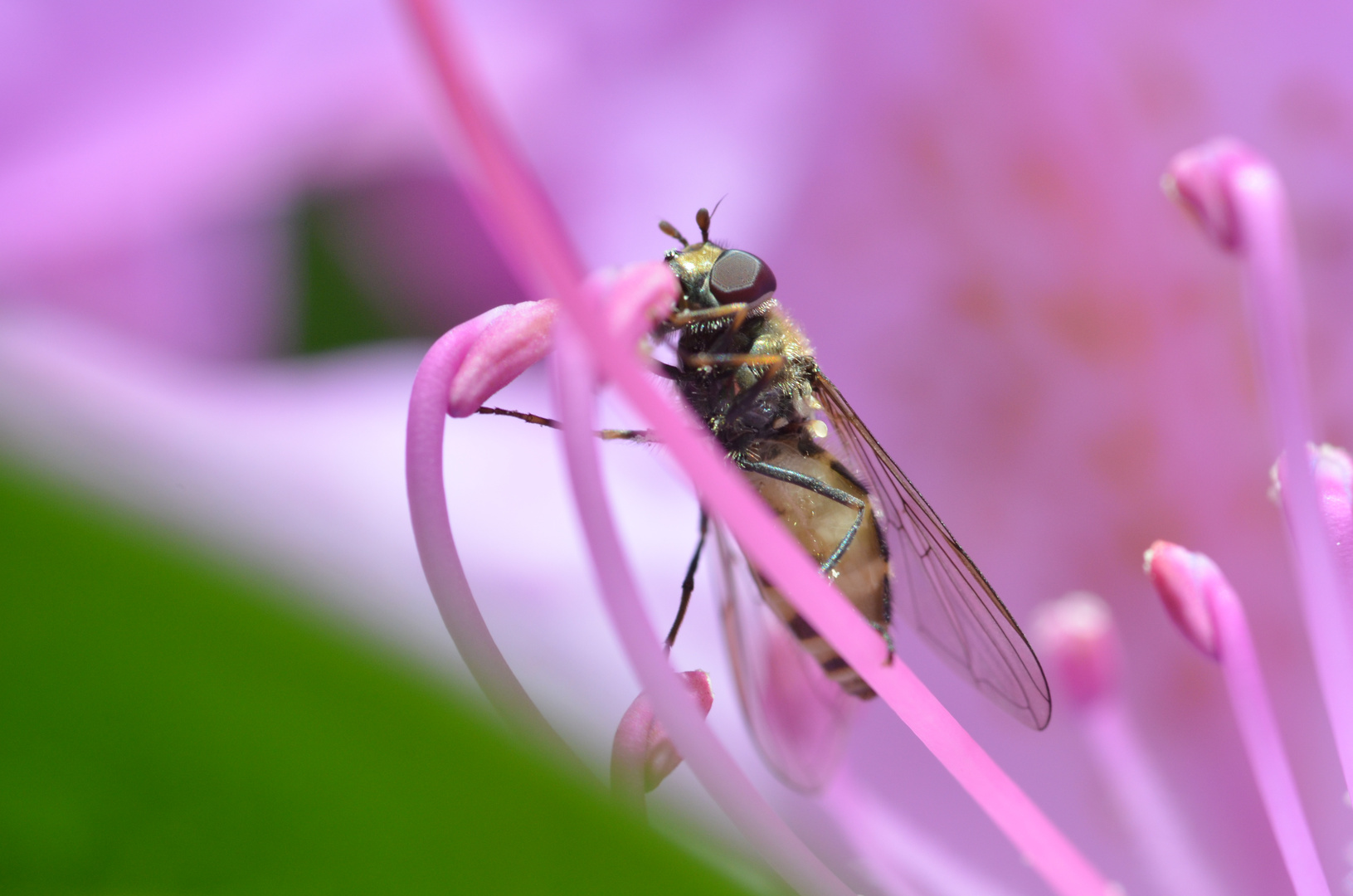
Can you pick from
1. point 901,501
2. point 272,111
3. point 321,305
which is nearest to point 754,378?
point 901,501

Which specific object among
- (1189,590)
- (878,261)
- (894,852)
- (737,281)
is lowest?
(894,852)

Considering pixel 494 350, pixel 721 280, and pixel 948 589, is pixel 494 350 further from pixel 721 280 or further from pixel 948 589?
pixel 948 589

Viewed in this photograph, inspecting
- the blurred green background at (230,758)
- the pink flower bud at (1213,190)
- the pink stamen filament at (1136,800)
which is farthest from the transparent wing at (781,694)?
the blurred green background at (230,758)

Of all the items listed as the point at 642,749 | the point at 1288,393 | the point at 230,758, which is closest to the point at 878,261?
the point at 1288,393

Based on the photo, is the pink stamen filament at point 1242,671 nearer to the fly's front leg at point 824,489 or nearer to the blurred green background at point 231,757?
the fly's front leg at point 824,489

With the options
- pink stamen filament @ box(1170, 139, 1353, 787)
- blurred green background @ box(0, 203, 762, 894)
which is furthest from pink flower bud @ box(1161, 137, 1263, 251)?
blurred green background @ box(0, 203, 762, 894)
